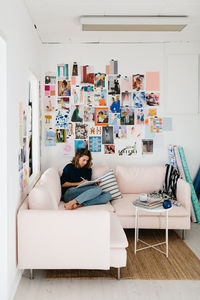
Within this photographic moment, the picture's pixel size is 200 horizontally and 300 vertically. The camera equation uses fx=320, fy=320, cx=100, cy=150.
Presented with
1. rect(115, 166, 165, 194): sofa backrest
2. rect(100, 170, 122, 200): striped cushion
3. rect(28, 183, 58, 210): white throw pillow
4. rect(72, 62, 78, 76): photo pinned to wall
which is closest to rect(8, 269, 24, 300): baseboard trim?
rect(28, 183, 58, 210): white throw pillow

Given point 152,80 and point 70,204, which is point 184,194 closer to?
point 70,204

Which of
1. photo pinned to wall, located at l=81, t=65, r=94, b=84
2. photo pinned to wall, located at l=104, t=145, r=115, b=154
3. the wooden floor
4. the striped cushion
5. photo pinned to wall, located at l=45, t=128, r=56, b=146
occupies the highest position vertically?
photo pinned to wall, located at l=81, t=65, r=94, b=84

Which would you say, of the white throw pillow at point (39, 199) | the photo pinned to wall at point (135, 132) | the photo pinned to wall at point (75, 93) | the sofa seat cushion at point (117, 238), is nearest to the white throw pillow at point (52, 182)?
the white throw pillow at point (39, 199)

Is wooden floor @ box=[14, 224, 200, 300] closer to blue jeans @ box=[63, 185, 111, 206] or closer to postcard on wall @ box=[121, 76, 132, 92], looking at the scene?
blue jeans @ box=[63, 185, 111, 206]

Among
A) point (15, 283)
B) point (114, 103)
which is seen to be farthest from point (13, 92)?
point (114, 103)

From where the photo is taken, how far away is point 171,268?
303 centimetres

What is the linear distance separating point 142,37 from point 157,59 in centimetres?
47

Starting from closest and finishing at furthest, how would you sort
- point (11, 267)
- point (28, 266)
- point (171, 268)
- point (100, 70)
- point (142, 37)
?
1. point (11, 267)
2. point (28, 266)
3. point (171, 268)
4. point (142, 37)
5. point (100, 70)

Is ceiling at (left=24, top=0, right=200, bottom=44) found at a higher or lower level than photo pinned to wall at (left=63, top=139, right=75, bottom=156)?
higher

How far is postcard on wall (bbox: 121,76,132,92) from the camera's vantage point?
15.4 ft

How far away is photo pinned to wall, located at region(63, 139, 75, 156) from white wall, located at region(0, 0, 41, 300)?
163 centimetres

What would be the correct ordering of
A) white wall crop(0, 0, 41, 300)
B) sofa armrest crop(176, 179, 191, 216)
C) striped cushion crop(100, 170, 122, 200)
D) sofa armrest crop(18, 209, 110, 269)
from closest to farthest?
1. white wall crop(0, 0, 41, 300)
2. sofa armrest crop(18, 209, 110, 269)
3. sofa armrest crop(176, 179, 191, 216)
4. striped cushion crop(100, 170, 122, 200)

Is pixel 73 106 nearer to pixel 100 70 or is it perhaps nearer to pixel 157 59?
pixel 100 70

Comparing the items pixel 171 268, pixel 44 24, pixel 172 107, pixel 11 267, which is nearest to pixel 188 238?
pixel 171 268
